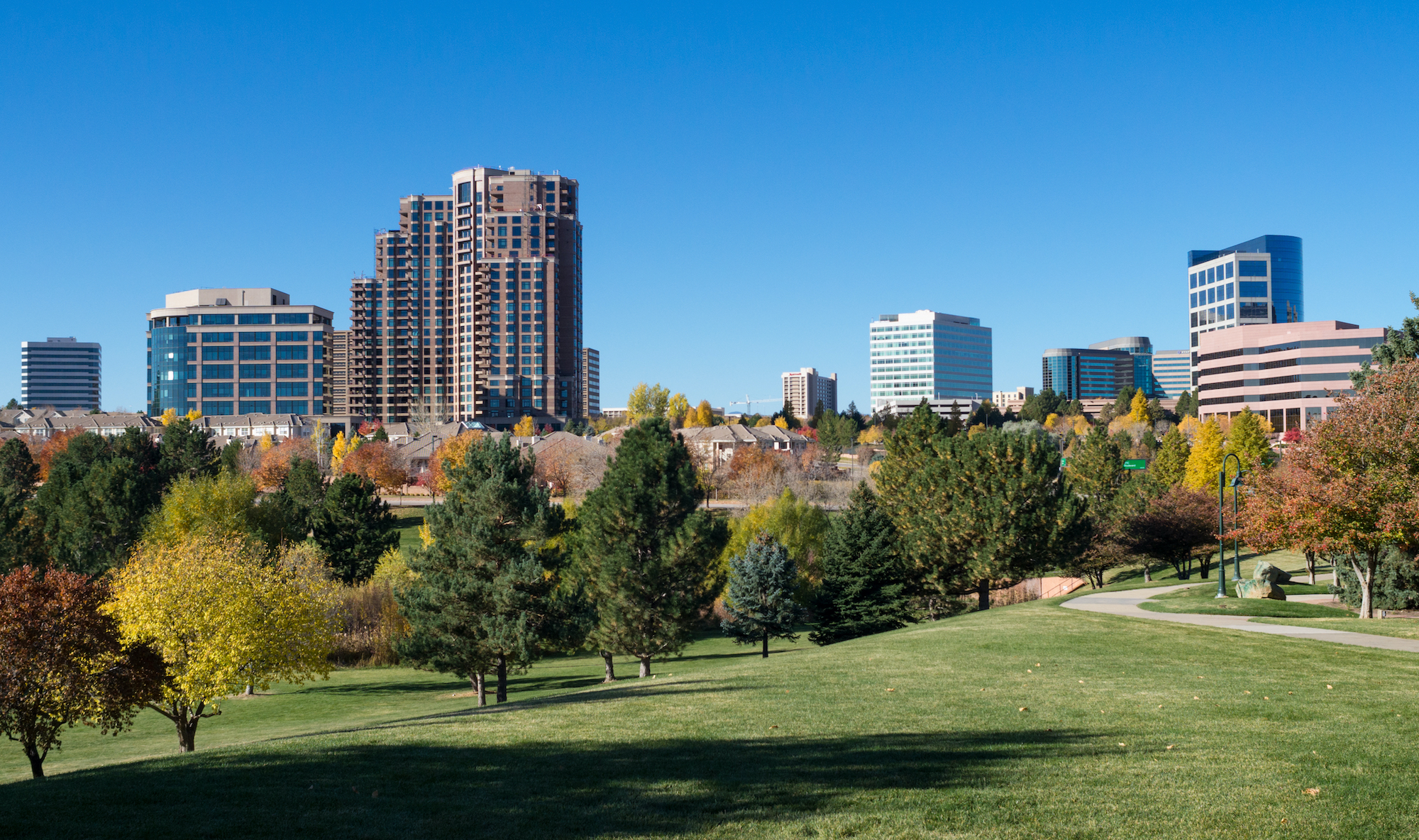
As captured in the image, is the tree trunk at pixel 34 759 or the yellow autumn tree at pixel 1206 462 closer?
the tree trunk at pixel 34 759

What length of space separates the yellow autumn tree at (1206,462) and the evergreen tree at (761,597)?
42592 millimetres

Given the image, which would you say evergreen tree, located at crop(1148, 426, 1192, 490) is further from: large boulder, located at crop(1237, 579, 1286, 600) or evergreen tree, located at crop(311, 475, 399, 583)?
evergreen tree, located at crop(311, 475, 399, 583)

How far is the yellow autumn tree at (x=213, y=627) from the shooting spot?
29.0 m

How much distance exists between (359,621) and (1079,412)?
159m

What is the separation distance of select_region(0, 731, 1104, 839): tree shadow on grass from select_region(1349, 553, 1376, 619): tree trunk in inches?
890

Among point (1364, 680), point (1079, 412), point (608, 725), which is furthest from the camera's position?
point (1079, 412)

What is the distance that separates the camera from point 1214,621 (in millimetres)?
28406

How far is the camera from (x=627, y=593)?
1629 inches

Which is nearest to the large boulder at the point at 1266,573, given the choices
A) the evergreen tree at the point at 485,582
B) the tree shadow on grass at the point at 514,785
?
the evergreen tree at the point at 485,582

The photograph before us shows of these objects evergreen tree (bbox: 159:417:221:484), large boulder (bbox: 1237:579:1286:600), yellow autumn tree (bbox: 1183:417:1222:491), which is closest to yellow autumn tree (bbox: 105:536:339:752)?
large boulder (bbox: 1237:579:1286:600)

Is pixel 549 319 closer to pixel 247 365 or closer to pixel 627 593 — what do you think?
pixel 247 365

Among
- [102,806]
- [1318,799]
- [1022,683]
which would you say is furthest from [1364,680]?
[102,806]

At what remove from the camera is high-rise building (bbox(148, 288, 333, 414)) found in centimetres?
19325

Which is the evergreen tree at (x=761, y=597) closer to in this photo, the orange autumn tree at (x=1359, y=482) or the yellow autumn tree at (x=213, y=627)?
the yellow autumn tree at (x=213, y=627)
